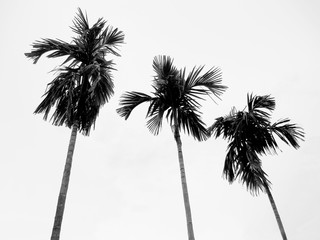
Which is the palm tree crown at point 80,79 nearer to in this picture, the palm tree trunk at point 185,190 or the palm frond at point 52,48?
the palm frond at point 52,48

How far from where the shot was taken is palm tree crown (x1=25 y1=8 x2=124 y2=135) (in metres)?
8.33

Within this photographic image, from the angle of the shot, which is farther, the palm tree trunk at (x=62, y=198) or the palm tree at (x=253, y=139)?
the palm tree at (x=253, y=139)

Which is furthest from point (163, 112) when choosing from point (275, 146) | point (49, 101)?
point (275, 146)

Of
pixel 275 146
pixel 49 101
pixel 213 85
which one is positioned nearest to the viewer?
pixel 49 101

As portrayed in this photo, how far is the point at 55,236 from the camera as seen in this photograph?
19.4 ft

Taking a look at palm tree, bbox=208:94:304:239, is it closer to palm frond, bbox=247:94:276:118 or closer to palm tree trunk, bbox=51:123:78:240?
palm frond, bbox=247:94:276:118

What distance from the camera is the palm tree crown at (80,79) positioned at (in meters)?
8.33

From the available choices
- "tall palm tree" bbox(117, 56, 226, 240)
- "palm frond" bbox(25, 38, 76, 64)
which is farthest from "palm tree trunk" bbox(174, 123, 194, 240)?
"palm frond" bbox(25, 38, 76, 64)

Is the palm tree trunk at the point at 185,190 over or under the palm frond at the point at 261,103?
under

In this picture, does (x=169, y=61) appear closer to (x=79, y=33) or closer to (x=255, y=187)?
(x=79, y=33)

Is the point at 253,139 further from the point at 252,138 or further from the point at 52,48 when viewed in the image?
the point at 52,48

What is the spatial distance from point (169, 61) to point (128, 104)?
2220 millimetres

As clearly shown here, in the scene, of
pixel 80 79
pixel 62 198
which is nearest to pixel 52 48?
pixel 80 79

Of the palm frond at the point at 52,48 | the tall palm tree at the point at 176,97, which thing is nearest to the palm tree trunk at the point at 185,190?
the tall palm tree at the point at 176,97
